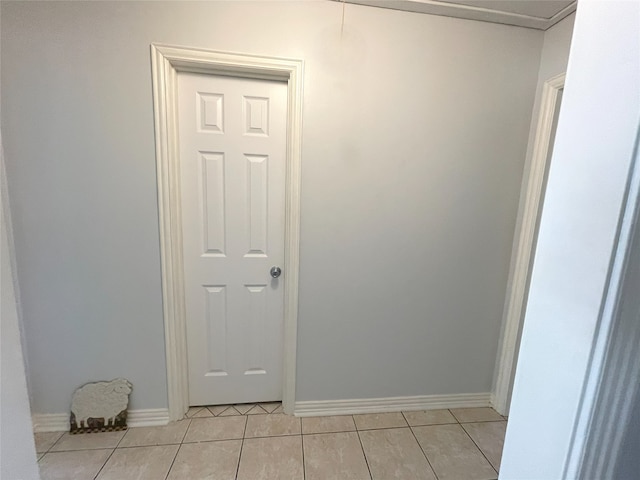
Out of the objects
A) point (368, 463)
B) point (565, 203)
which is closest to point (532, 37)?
point (565, 203)

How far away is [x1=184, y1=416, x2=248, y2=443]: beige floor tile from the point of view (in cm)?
155

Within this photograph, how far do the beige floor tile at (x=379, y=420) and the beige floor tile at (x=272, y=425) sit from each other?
0.39m

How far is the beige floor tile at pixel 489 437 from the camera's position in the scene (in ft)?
5.00

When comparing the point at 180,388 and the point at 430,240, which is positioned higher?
the point at 430,240

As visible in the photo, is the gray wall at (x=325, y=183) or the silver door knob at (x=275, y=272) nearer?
the gray wall at (x=325, y=183)

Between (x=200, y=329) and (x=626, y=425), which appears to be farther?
(x=200, y=329)

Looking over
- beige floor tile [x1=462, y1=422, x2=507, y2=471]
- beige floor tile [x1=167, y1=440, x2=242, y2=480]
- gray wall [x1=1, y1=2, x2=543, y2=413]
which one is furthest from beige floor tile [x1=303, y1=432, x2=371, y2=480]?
beige floor tile [x1=462, y1=422, x2=507, y2=471]

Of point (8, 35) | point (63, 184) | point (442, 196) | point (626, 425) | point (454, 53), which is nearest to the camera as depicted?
point (626, 425)

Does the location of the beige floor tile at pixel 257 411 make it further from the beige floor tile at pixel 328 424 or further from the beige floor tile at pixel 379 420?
the beige floor tile at pixel 379 420

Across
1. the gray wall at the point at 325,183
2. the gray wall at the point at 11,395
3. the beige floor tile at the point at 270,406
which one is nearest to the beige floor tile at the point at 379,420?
the gray wall at the point at 325,183

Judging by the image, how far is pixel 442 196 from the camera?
5.37 feet

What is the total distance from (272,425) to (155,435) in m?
0.65

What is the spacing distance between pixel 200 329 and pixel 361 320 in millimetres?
991

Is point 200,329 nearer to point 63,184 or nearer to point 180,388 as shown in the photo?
point 180,388
